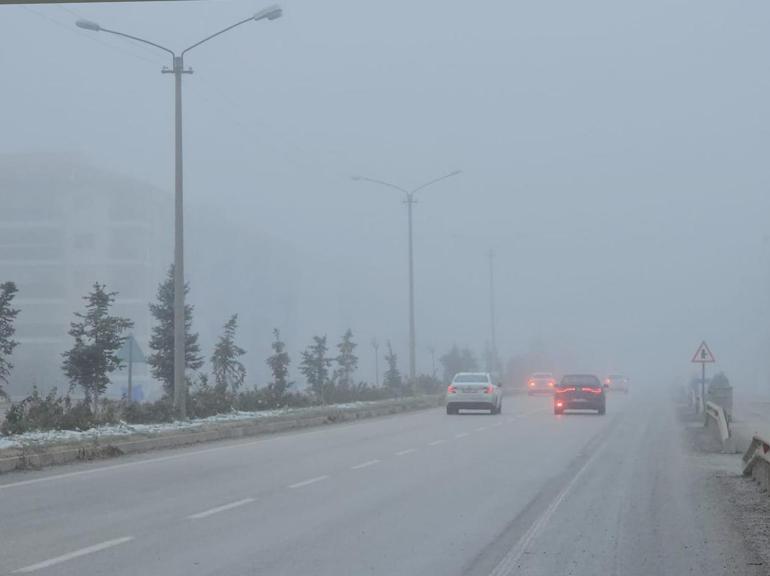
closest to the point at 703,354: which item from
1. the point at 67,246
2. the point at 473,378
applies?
the point at 473,378

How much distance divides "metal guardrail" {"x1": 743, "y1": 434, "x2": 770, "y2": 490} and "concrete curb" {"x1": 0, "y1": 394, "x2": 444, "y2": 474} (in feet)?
36.4

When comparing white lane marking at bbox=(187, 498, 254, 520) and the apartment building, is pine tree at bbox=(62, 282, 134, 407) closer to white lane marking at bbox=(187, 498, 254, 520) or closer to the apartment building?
white lane marking at bbox=(187, 498, 254, 520)

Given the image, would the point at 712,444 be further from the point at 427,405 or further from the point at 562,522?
the point at 427,405

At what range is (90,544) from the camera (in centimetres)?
1041

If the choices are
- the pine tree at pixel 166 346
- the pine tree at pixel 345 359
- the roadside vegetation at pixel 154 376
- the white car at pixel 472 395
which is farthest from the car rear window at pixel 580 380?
the pine tree at pixel 345 359

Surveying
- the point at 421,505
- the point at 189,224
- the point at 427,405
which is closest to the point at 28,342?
the point at 427,405

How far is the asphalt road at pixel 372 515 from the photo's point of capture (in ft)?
31.5

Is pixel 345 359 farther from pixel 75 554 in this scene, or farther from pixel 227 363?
pixel 75 554

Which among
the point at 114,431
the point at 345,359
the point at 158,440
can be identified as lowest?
the point at 158,440

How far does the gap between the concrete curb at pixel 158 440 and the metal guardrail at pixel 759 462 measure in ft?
36.4

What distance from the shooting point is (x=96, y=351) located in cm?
2903

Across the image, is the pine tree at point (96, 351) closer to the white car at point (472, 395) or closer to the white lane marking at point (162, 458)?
the white lane marking at point (162, 458)

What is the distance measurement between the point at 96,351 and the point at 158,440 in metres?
6.20

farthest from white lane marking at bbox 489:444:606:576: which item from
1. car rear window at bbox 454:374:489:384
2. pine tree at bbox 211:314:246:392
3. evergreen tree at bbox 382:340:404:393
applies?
evergreen tree at bbox 382:340:404:393
